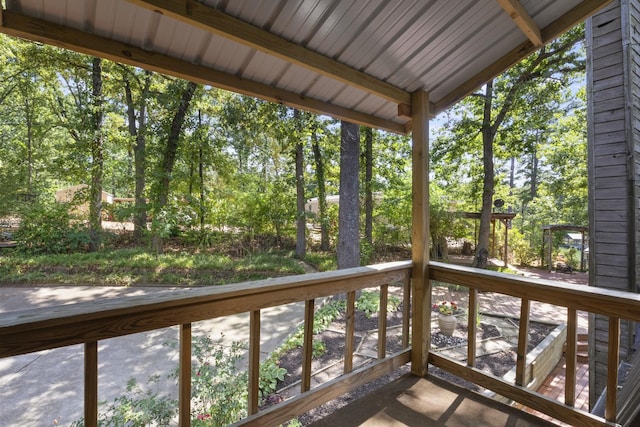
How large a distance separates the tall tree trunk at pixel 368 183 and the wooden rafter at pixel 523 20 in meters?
7.52

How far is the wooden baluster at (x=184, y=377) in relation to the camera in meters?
1.28

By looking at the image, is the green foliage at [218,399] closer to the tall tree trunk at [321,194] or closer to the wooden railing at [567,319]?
the wooden railing at [567,319]

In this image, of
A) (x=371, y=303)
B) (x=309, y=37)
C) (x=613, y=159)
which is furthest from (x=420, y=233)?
(x=371, y=303)

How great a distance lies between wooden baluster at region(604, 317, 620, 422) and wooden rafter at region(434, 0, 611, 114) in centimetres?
149

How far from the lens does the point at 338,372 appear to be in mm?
3025

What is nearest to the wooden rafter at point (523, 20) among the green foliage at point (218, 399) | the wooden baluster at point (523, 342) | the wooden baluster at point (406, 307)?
the wooden baluster at point (523, 342)

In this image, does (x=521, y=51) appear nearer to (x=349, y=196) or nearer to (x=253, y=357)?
(x=253, y=357)

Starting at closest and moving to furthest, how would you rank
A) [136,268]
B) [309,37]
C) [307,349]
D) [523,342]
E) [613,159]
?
1. [309,37]
2. [307,349]
3. [523,342]
4. [613,159]
5. [136,268]

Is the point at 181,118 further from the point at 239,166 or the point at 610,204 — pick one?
the point at 610,204

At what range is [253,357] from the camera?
145 centimetres

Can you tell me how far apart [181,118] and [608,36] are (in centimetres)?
808

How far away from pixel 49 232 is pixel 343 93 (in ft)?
31.3

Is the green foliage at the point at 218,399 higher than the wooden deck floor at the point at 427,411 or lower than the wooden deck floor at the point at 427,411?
lower

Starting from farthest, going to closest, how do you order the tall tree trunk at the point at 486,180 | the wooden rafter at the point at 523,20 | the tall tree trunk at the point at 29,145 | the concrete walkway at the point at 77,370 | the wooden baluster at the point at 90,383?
the tall tree trunk at the point at 29,145 < the tall tree trunk at the point at 486,180 < the concrete walkway at the point at 77,370 < the wooden rafter at the point at 523,20 < the wooden baluster at the point at 90,383
